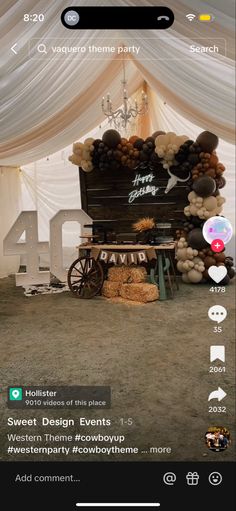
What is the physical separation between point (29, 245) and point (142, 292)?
6.32 ft

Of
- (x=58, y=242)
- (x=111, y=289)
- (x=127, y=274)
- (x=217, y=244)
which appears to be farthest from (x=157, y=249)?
(x=217, y=244)

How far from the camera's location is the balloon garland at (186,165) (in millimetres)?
4211

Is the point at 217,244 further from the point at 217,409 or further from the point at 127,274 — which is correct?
the point at 127,274

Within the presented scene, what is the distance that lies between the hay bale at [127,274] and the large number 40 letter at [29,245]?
1.30 meters

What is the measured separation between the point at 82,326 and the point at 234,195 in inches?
104

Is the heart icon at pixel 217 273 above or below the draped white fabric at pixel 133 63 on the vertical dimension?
below

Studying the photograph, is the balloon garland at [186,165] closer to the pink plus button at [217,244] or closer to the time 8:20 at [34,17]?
the pink plus button at [217,244]

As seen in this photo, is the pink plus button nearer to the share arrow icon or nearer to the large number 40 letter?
the share arrow icon

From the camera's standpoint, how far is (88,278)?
13.4ft

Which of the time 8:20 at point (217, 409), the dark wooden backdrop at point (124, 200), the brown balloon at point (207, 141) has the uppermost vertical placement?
the brown balloon at point (207, 141)
